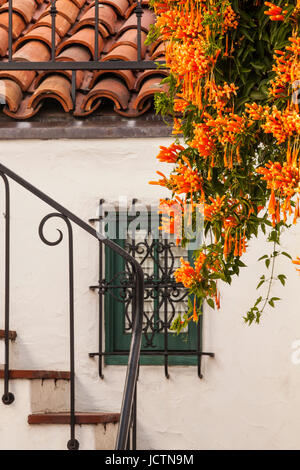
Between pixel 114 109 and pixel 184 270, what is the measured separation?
2.04 m

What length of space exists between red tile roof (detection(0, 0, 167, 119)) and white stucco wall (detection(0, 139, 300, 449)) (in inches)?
10.1

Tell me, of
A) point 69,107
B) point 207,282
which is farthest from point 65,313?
point 207,282

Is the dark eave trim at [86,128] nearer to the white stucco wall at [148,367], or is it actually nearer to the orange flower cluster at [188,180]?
the white stucco wall at [148,367]

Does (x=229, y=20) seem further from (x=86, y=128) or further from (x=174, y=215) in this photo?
(x=86, y=128)

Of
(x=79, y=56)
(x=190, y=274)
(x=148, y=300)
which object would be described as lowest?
(x=148, y=300)

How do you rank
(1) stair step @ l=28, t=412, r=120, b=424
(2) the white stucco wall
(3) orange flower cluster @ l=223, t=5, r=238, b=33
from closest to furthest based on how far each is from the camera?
(3) orange flower cluster @ l=223, t=5, r=238, b=33 → (1) stair step @ l=28, t=412, r=120, b=424 → (2) the white stucco wall

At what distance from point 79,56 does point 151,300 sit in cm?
158

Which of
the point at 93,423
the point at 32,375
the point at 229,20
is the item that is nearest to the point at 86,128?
the point at 32,375

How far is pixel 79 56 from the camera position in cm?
408

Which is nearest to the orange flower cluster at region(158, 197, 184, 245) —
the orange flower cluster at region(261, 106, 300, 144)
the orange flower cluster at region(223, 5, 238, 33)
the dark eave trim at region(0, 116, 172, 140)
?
the orange flower cluster at region(261, 106, 300, 144)

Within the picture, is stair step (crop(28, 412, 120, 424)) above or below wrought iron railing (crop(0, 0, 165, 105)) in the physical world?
below

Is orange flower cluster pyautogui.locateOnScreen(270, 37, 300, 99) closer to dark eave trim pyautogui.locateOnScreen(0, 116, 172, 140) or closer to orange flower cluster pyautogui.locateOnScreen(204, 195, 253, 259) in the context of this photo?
orange flower cluster pyautogui.locateOnScreen(204, 195, 253, 259)

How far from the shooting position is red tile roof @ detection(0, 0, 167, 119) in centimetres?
391

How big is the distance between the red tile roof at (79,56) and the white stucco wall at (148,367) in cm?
26
